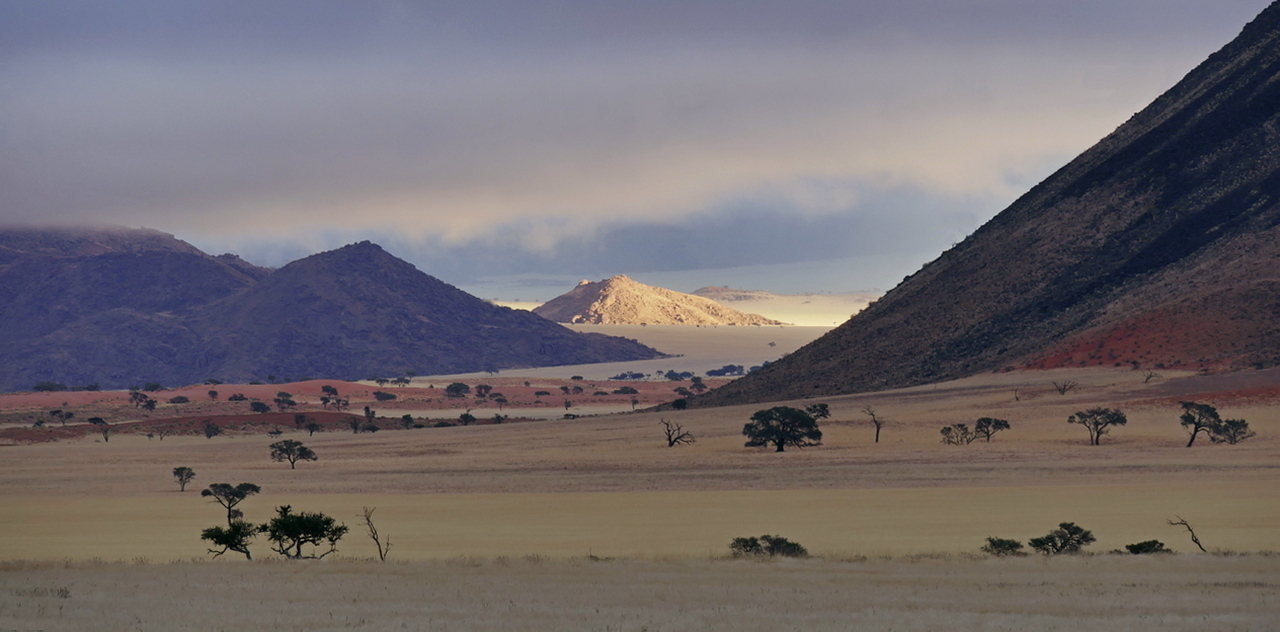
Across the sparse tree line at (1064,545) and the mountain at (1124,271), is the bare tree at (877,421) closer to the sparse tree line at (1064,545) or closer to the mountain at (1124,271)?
the mountain at (1124,271)

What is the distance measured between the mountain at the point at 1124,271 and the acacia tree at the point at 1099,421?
2945 cm

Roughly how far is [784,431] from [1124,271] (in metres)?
66.2

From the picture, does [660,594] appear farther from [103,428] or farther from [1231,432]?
[103,428]

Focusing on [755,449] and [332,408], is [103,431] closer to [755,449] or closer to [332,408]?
[332,408]

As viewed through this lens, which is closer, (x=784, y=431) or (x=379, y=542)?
(x=379, y=542)

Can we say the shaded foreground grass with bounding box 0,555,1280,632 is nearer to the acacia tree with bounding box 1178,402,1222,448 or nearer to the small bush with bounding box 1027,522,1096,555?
the small bush with bounding box 1027,522,1096,555

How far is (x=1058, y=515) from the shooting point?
141 ft

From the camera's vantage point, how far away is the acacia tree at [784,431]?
77.3 metres

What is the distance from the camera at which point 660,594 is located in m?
24.6

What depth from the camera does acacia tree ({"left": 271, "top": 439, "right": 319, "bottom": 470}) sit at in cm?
7625

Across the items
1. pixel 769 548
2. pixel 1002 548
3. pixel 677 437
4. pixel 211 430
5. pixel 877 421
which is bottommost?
pixel 769 548

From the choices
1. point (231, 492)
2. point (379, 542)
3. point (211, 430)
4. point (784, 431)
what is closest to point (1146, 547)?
point (379, 542)

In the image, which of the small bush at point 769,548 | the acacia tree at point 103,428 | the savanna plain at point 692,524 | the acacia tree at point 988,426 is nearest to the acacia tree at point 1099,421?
the savanna plain at point 692,524

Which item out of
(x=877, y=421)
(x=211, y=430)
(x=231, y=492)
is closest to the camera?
(x=231, y=492)
